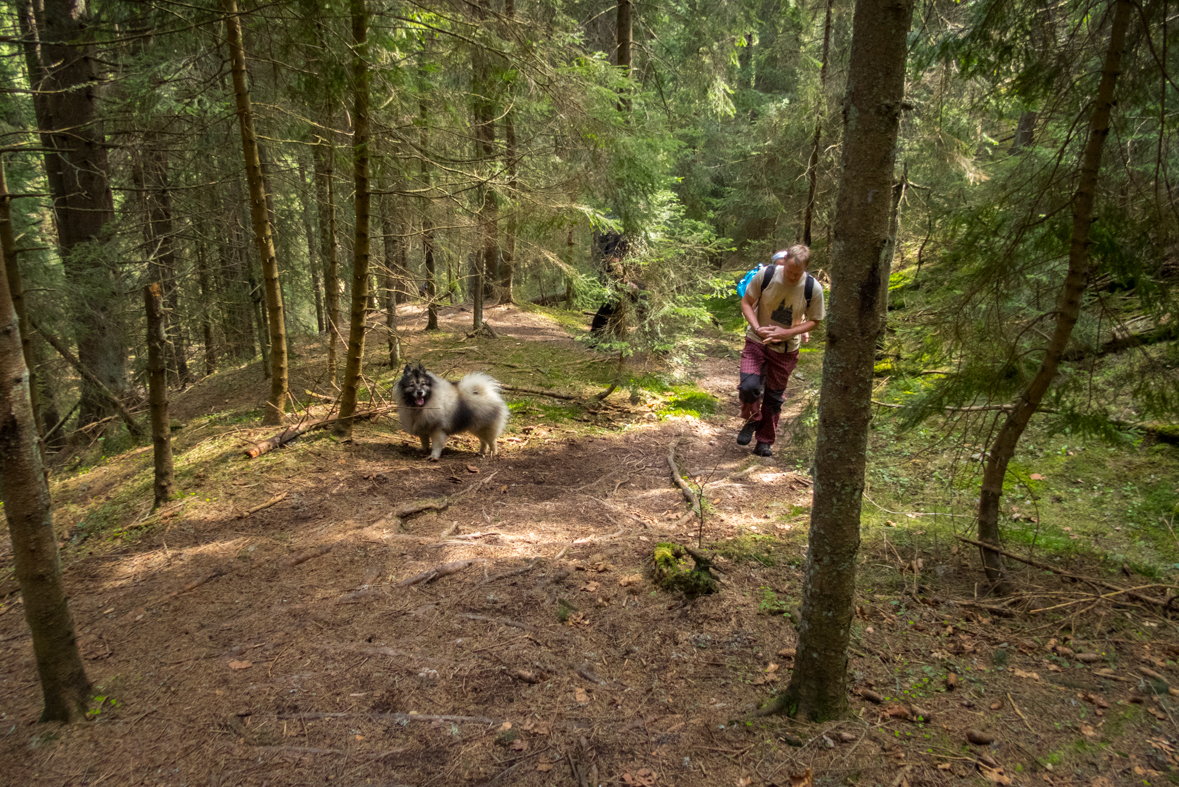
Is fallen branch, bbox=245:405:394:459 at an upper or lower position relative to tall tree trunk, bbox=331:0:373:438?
lower

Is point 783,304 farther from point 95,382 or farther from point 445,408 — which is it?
point 95,382

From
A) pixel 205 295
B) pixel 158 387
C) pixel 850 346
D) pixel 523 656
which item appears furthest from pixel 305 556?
pixel 205 295

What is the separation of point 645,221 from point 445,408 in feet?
13.6

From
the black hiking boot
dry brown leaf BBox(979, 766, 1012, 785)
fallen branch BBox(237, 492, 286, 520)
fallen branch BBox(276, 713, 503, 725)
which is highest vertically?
the black hiking boot

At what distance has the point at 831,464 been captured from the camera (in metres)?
2.48

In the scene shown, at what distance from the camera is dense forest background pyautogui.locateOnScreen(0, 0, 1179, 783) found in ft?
11.0

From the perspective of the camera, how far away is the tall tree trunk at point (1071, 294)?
10.4ft

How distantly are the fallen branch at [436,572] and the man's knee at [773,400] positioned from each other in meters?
4.26

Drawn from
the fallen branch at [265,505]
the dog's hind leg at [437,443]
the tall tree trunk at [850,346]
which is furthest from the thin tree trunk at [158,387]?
the tall tree trunk at [850,346]

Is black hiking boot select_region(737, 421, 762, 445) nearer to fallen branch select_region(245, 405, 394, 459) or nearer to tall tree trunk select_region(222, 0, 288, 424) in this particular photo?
fallen branch select_region(245, 405, 394, 459)

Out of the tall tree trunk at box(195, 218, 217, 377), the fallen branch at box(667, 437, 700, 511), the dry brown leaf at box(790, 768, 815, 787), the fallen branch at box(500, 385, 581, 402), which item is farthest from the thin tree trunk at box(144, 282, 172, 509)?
the dry brown leaf at box(790, 768, 815, 787)

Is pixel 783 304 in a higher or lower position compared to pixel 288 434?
higher

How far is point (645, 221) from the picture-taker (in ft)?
27.1

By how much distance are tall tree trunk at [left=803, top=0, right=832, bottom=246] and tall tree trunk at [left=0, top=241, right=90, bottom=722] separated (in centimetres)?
1257
